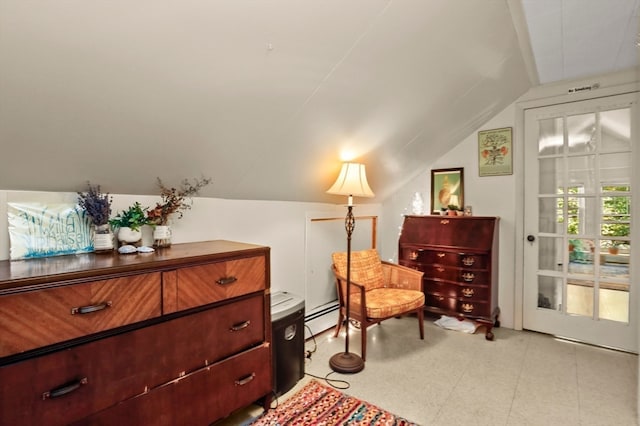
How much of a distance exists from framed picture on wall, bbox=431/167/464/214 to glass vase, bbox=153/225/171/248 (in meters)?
2.70

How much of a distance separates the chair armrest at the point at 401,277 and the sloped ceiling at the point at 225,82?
120cm

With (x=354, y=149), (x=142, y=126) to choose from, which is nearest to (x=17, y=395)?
(x=142, y=126)

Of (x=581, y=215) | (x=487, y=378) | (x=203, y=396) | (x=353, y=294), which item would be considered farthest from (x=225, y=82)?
(x=581, y=215)

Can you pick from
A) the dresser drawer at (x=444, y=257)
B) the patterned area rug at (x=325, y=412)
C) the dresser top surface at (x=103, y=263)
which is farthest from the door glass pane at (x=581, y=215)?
the dresser top surface at (x=103, y=263)

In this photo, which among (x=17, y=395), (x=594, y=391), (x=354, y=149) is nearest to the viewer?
(x=17, y=395)

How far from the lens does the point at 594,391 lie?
211 cm

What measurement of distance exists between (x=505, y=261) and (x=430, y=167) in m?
1.20

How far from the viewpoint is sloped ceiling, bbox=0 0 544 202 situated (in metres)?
1.12

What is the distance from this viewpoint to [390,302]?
2635mm

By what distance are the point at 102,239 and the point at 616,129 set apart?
3.78 m

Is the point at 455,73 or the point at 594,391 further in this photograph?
the point at 455,73

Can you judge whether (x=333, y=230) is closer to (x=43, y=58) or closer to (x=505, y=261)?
(x=505, y=261)

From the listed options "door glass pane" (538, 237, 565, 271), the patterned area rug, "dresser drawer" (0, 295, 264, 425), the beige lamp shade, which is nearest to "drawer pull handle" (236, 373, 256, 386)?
"dresser drawer" (0, 295, 264, 425)

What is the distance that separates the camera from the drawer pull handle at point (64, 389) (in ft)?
3.74
